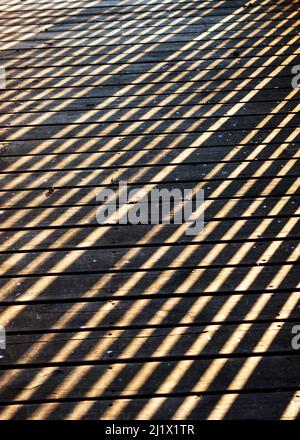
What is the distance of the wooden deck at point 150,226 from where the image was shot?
252cm

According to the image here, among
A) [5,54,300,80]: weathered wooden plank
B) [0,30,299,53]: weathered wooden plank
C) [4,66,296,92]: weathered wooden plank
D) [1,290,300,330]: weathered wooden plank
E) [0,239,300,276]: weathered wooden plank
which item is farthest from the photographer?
[0,30,299,53]: weathered wooden plank

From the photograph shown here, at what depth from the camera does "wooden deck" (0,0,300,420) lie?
8.28 feet

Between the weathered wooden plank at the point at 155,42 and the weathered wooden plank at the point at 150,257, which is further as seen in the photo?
the weathered wooden plank at the point at 155,42

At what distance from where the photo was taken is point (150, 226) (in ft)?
10.7

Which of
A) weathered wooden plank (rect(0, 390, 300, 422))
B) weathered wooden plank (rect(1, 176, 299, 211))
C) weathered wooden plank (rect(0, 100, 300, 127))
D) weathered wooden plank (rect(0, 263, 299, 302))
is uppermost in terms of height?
weathered wooden plank (rect(0, 100, 300, 127))

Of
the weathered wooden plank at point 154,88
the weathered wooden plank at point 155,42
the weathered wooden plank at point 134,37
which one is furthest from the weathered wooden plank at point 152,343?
the weathered wooden plank at point 134,37

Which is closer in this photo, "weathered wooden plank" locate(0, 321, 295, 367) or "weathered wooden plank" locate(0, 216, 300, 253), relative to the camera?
"weathered wooden plank" locate(0, 321, 295, 367)

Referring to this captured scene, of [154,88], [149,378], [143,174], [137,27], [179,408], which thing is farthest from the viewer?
[137,27]

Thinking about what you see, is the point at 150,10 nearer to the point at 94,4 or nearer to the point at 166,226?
the point at 94,4

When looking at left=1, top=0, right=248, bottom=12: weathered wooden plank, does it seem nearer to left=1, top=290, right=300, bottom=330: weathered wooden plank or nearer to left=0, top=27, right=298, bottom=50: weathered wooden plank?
left=0, top=27, right=298, bottom=50: weathered wooden plank

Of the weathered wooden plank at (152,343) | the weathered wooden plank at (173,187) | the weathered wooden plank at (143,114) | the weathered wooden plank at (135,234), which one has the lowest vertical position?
the weathered wooden plank at (152,343)

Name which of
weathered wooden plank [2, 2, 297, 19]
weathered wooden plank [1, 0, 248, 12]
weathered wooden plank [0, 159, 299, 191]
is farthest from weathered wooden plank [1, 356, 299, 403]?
weathered wooden plank [1, 0, 248, 12]

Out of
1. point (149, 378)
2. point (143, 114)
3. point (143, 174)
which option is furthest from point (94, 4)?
point (149, 378)

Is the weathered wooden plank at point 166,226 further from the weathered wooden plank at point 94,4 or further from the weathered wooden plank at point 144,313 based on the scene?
the weathered wooden plank at point 94,4
